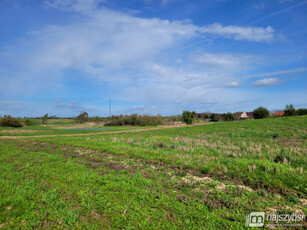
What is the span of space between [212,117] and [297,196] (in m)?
98.8

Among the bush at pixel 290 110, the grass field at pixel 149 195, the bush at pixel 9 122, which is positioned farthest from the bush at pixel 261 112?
the bush at pixel 9 122

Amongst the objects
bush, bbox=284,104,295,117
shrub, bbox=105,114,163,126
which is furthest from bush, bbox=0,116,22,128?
bush, bbox=284,104,295,117

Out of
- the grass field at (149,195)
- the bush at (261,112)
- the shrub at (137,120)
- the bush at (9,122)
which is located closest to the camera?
the grass field at (149,195)

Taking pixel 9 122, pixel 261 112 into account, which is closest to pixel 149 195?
pixel 261 112

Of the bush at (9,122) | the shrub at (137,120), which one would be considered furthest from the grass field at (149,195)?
the bush at (9,122)

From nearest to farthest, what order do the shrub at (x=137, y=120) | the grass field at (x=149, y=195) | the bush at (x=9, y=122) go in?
1. the grass field at (x=149, y=195)
2. the bush at (x=9, y=122)
3. the shrub at (x=137, y=120)

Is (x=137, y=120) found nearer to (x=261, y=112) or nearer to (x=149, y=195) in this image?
(x=261, y=112)

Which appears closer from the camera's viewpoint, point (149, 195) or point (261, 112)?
point (149, 195)

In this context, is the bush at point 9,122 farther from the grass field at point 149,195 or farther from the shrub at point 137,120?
the grass field at point 149,195

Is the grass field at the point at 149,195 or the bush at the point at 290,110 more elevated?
the bush at the point at 290,110

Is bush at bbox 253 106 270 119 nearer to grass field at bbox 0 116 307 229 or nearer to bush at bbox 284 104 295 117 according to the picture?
bush at bbox 284 104 295 117

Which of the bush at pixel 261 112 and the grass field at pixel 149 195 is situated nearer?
the grass field at pixel 149 195

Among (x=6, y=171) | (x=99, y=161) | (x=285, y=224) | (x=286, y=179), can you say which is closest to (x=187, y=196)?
(x=285, y=224)

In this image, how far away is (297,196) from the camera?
5215 millimetres
